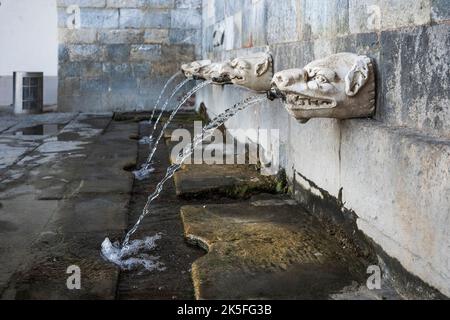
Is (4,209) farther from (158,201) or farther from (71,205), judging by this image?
(158,201)

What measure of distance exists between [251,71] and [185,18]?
579 centimetres

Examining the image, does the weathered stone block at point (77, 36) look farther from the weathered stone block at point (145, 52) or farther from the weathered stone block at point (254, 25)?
the weathered stone block at point (254, 25)

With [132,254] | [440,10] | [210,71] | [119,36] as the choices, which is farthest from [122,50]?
[440,10]

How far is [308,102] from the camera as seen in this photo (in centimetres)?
255

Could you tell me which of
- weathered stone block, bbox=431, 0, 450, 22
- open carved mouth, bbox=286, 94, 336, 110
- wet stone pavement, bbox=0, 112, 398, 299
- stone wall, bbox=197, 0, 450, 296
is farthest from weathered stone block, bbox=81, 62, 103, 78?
weathered stone block, bbox=431, 0, 450, 22

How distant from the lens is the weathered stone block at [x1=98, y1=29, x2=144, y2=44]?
9492 mm

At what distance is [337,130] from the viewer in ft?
9.48

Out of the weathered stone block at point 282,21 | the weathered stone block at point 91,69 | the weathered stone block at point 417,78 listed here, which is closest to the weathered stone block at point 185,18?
the weathered stone block at point 91,69

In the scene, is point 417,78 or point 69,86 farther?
point 69,86

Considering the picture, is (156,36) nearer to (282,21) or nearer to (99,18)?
(99,18)

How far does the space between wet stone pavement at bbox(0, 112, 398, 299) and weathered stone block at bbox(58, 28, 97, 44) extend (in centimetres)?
476

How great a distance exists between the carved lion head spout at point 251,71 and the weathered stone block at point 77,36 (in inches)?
230
